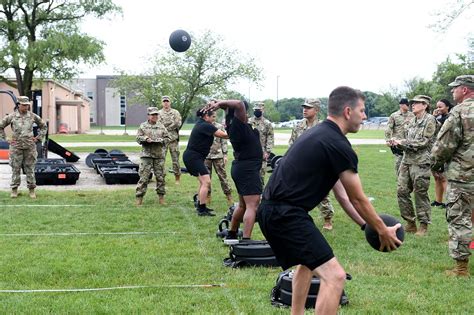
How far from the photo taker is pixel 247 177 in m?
7.52

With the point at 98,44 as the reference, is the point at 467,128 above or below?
below

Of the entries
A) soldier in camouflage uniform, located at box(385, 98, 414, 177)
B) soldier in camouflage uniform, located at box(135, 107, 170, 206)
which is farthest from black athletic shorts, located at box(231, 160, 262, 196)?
soldier in camouflage uniform, located at box(385, 98, 414, 177)

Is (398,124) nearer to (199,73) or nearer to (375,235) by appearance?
(375,235)

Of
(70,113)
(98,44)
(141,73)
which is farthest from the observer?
(70,113)

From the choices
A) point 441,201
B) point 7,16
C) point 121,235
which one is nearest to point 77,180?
point 121,235

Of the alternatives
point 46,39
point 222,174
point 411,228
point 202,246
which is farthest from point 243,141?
point 46,39

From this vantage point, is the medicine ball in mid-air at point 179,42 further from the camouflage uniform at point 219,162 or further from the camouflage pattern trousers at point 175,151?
the camouflage pattern trousers at point 175,151

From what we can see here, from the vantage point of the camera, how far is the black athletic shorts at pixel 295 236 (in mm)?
4074

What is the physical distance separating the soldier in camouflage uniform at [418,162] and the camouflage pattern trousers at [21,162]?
24.4 ft

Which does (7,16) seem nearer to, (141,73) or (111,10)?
(111,10)

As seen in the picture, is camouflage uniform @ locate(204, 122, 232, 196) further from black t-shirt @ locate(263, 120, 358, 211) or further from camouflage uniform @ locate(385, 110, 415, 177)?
black t-shirt @ locate(263, 120, 358, 211)

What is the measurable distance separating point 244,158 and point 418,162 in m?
2.70

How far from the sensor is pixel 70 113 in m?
58.7

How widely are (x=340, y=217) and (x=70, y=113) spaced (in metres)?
52.0
